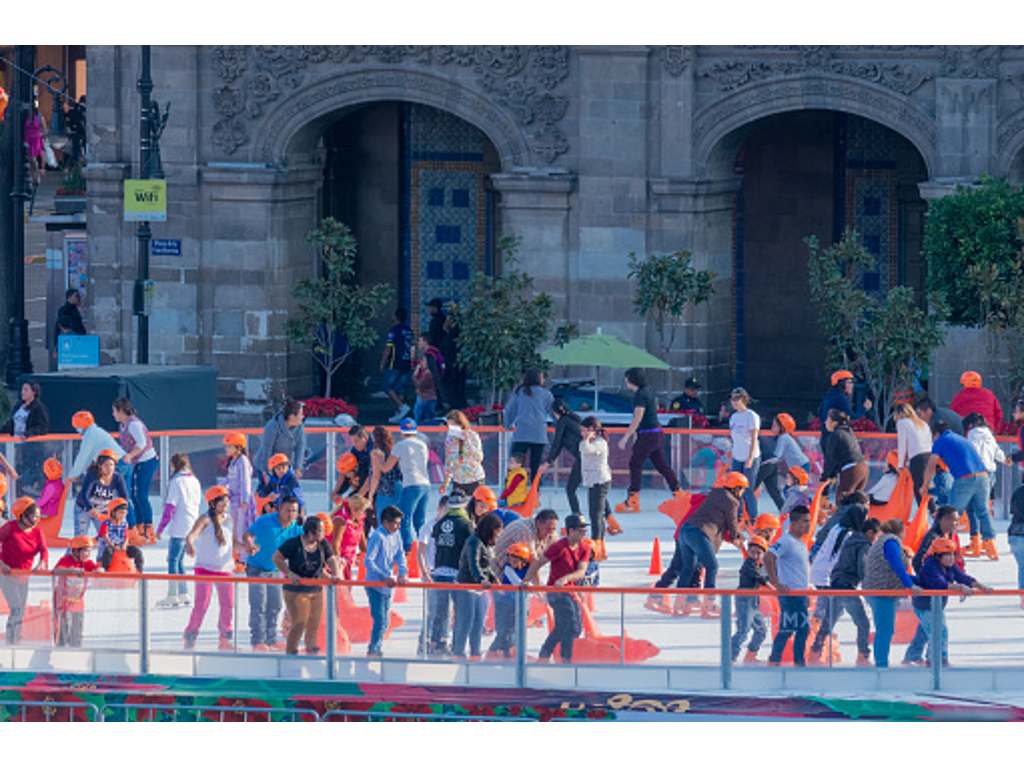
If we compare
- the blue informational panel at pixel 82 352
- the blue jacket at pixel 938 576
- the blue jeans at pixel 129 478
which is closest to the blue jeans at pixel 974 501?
the blue jacket at pixel 938 576

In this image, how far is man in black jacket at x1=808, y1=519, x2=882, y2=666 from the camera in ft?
90.6

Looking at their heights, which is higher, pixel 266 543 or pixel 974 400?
pixel 974 400

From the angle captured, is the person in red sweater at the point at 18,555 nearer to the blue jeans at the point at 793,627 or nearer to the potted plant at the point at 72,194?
the blue jeans at the point at 793,627

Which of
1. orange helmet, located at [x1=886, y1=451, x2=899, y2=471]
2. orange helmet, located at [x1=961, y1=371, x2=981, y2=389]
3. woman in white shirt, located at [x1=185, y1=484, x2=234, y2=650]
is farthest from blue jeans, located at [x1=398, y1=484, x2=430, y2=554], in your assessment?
orange helmet, located at [x1=961, y1=371, x2=981, y2=389]

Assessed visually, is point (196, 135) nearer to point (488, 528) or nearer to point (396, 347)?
point (396, 347)

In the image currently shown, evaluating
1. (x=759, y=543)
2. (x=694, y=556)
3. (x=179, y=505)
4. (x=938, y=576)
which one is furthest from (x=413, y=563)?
(x=938, y=576)

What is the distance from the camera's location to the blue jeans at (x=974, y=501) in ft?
112

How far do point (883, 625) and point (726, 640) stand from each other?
51.0 inches

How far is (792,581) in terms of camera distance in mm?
28484

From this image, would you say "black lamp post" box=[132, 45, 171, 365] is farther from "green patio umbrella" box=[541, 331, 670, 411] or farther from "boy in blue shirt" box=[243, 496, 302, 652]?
"boy in blue shirt" box=[243, 496, 302, 652]

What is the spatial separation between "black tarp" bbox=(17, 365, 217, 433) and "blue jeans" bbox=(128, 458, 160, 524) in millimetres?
4570

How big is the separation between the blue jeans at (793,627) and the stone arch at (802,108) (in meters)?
15.1

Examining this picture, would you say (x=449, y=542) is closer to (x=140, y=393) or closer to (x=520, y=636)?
(x=520, y=636)

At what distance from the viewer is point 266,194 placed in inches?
1746
